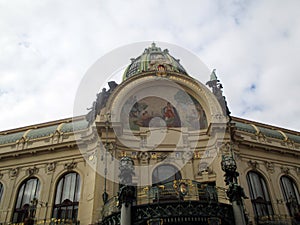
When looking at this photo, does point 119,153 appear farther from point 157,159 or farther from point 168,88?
point 168,88

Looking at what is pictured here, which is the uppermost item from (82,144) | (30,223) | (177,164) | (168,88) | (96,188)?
(168,88)

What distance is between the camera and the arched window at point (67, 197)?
20.6 metres

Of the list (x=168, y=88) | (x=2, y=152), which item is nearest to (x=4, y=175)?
(x=2, y=152)

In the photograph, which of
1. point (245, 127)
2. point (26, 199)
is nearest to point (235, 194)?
point (245, 127)

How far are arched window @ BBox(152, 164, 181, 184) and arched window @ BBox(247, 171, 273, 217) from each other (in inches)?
216

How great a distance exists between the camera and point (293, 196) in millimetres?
23531

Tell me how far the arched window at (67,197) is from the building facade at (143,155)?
67 mm

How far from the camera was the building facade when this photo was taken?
20344 mm

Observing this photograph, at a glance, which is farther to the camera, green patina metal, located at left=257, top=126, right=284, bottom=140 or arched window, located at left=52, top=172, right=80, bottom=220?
green patina metal, located at left=257, top=126, right=284, bottom=140

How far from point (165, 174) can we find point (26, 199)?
376 inches

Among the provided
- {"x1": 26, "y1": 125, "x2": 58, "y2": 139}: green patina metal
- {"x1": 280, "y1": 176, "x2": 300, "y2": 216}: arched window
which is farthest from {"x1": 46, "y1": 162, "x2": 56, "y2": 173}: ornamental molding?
{"x1": 280, "y1": 176, "x2": 300, "y2": 216}: arched window

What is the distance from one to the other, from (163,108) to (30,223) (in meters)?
11.4

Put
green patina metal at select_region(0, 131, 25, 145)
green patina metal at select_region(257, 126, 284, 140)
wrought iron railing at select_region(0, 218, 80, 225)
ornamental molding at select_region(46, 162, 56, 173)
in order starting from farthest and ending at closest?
green patina metal at select_region(257, 126, 284, 140) → green patina metal at select_region(0, 131, 25, 145) → ornamental molding at select_region(46, 162, 56, 173) → wrought iron railing at select_region(0, 218, 80, 225)

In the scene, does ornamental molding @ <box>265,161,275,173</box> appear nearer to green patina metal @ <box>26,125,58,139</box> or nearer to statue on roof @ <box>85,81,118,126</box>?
statue on roof @ <box>85,81,118,126</box>
